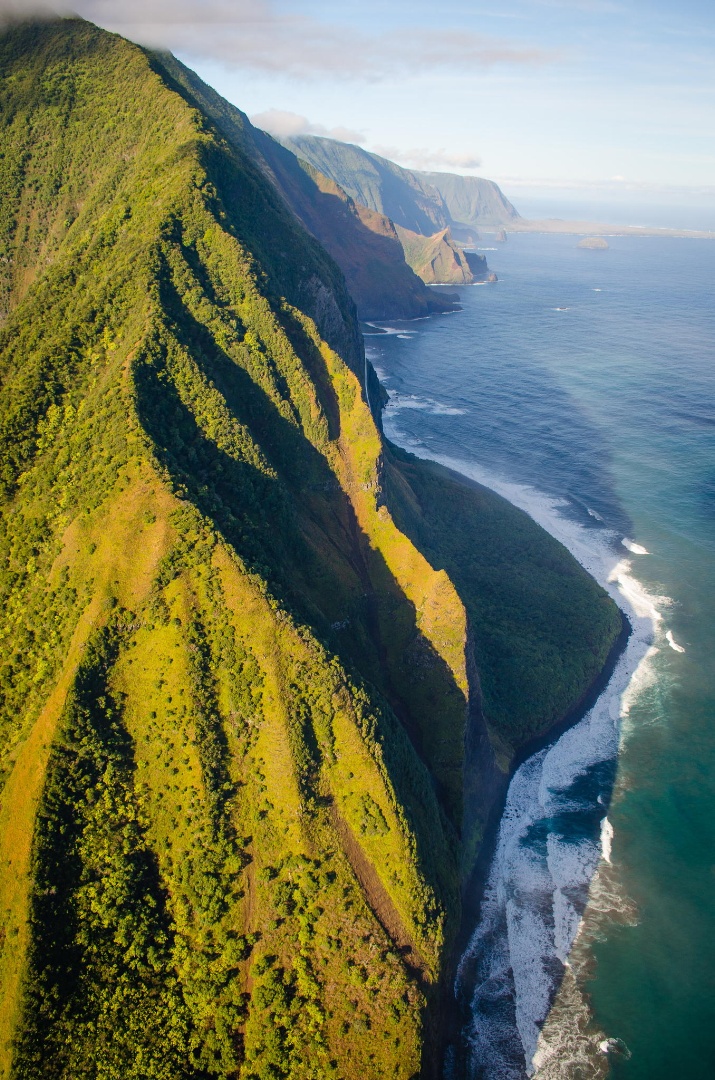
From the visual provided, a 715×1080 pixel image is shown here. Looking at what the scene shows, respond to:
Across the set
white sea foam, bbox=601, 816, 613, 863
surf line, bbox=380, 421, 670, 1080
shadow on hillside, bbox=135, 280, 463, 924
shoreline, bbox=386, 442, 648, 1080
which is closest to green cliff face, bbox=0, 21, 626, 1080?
shadow on hillside, bbox=135, 280, 463, 924

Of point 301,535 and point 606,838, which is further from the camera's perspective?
point 606,838

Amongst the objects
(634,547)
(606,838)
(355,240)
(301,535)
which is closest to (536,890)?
(606,838)

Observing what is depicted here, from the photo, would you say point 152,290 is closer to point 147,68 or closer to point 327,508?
point 327,508

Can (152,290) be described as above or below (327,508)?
above

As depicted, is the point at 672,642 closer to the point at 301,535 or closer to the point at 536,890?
the point at 536,890

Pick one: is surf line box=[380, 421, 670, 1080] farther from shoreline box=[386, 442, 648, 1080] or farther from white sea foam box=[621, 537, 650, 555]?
white sea foam box=[621, 537, 650, 555]

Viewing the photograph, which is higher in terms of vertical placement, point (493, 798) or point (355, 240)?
point (355, 240)

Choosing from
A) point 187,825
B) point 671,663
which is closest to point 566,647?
point 671,663
